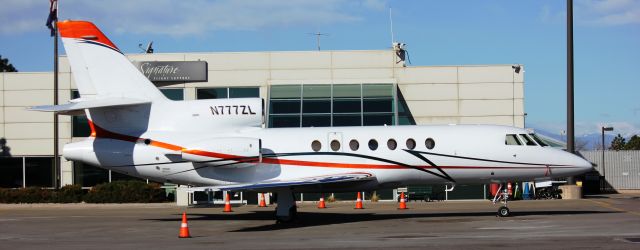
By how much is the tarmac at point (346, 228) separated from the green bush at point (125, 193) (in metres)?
4.50

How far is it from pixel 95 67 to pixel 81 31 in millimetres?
1228

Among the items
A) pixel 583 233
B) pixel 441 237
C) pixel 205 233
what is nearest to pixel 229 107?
pixel 205 233

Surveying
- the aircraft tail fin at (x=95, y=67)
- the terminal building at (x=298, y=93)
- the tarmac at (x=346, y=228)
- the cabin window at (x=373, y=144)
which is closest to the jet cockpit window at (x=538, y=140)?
the tarmac at (x=346, y=228)

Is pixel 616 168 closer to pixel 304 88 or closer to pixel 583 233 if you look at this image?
pixel 304 88

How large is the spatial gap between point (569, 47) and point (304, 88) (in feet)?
45.2

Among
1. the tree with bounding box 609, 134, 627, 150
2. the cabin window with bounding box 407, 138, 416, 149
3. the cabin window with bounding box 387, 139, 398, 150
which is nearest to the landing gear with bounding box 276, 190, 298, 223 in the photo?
the cabin window with bounding box 387, 139, 398, 150

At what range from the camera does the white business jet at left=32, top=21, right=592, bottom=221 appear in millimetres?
24344

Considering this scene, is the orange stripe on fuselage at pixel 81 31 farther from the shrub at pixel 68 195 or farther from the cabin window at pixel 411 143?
the shrub at pixel 68 195

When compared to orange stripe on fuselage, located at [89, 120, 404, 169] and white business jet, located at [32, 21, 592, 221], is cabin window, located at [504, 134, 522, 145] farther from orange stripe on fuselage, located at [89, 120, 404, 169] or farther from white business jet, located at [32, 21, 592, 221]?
orange stripe on fuselage, located at [89, 120, 404, 169]

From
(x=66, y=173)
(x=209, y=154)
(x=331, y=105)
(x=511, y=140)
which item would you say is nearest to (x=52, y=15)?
(x=66, y=173)

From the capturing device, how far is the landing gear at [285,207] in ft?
77.7

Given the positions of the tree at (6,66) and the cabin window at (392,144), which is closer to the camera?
the cabin window at (392,144)

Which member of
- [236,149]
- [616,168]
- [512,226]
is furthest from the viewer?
[616,168]

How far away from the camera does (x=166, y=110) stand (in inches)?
995
